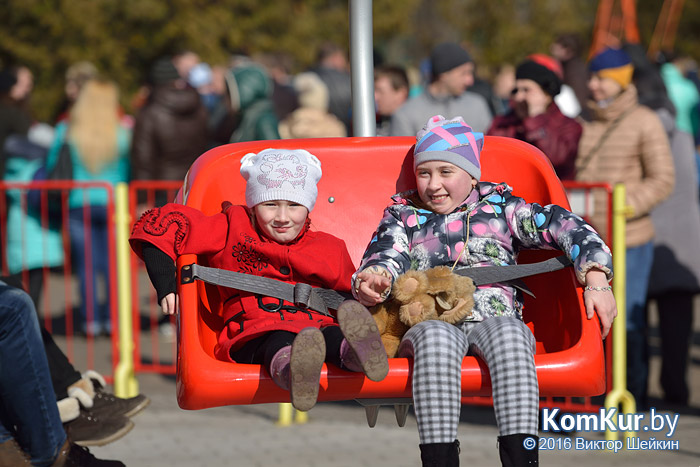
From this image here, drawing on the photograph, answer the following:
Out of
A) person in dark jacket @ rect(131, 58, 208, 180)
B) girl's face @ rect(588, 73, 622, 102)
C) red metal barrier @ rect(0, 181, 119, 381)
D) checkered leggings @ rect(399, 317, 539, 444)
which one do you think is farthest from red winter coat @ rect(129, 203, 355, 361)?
person in dark jacket @ rect(131, 58, 208, 180)

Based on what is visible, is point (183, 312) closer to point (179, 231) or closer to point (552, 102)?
point (179, 231)

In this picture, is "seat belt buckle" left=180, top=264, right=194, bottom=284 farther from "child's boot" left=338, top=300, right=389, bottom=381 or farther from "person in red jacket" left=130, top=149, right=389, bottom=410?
"child's boot" left=338, top=300, right=389, bottom=381

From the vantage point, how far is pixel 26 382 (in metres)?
3.79

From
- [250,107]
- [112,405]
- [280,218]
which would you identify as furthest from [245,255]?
[250,107]

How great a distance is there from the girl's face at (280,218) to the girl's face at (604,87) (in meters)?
2.52

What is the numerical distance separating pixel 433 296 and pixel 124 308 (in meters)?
3.13

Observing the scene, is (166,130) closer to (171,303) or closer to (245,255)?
(245,255)

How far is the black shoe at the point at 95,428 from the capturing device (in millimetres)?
4117

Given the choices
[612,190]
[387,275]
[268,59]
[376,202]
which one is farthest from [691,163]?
[268,59]

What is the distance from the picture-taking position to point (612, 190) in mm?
5344

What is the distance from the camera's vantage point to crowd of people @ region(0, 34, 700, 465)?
3428 mm

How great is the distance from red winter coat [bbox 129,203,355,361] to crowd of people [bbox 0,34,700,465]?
0.13ft

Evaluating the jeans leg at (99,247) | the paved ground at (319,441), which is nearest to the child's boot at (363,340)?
the paved ground at (319,441)

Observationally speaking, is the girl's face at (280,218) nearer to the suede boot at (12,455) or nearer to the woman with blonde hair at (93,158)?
the suede boot at (12,455)
